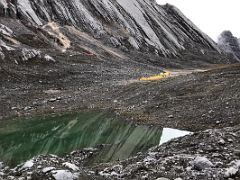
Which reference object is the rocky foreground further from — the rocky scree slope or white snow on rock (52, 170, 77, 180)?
the rocky scree slope

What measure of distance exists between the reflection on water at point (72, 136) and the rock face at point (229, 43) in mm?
119710

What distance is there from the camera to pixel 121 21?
10988 centimetres

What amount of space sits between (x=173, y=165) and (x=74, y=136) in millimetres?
16315

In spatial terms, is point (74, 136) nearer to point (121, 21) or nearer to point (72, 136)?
point (72, 136)

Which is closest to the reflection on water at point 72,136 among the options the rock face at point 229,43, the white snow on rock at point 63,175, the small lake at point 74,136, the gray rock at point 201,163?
the small lake at point 74,136

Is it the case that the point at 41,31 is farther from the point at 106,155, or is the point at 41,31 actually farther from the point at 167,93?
the point at 106,155

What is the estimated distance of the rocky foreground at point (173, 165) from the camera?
16656 mm

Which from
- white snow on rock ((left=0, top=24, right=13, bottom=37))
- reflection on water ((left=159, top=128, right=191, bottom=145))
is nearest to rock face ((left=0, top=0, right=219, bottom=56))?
white snow on rock ((left=0, top=24, right=13, bottom=37))

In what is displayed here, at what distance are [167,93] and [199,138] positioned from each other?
21436 millimetres

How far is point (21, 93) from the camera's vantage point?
50844 millimetres

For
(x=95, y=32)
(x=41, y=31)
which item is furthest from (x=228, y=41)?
(x=41, y=31)

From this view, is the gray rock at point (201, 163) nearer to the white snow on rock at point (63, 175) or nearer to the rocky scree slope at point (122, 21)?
the white snow on rock at point (63, 175)

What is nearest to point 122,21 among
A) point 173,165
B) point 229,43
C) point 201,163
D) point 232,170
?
point 229,43

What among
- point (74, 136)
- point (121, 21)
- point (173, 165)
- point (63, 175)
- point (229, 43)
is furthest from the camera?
point (229, 43)
